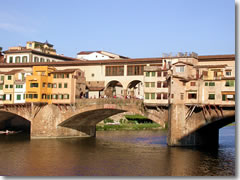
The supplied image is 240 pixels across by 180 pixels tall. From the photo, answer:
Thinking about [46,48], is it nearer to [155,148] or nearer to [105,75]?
[105,75]

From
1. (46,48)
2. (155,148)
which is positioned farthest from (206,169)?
(46,48)

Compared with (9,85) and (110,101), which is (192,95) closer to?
(110,101)

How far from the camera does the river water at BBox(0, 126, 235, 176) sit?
4150 cm

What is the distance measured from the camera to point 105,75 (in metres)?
67.7

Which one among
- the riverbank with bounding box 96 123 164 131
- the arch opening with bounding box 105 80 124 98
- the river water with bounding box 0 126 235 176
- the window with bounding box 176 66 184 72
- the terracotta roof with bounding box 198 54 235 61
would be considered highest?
the terracotta roof with bounding box 198 54 235 61

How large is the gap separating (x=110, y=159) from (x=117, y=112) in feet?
66.8

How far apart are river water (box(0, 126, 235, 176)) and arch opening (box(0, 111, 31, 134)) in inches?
576

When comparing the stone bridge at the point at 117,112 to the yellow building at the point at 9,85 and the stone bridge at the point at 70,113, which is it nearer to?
the stone bridge at the point at 70,113

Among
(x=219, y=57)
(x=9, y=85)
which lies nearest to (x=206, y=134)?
(x=219, y=57)

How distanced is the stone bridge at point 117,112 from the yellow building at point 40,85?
120 centimetres

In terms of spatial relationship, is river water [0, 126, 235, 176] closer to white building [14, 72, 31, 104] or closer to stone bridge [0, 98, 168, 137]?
stone bridge [0, 98, 168, 137]

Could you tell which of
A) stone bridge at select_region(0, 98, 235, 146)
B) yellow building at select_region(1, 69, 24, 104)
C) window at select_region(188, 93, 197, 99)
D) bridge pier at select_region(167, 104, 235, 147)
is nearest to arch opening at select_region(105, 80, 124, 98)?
→ stone bridge at select_region(0, 98, 235, 146)

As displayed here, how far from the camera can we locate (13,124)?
85438 millimetres

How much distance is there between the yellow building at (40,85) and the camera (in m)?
67.7
